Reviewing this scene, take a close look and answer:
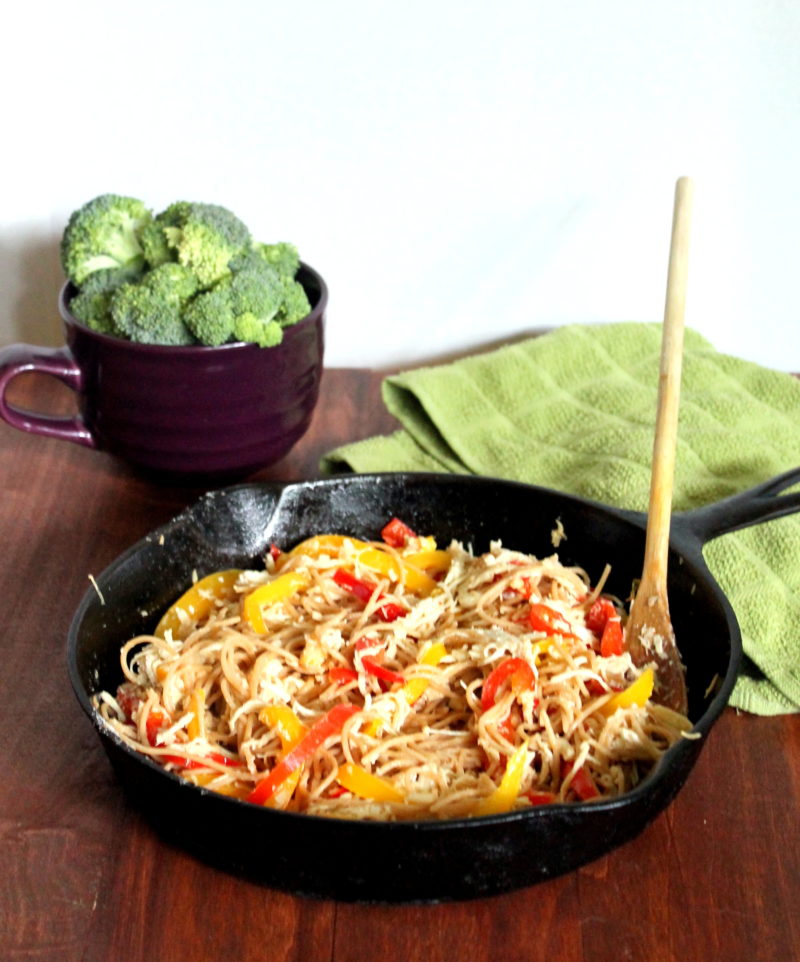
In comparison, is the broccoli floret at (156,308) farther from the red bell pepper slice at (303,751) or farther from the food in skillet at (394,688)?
the red bell pepper slice at (303,751)

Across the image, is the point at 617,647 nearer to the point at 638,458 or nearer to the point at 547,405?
the point at 638,458

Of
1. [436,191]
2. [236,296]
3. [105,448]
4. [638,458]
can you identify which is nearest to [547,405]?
[638,458]

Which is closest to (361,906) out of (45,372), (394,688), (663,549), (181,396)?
(394,688)

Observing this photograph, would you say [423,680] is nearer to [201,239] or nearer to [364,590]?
[364,590]

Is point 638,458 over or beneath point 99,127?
beneath

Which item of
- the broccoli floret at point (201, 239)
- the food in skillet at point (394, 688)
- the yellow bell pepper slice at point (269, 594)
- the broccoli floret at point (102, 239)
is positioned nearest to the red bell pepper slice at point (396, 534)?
the food in skillet at point (394, 688)
